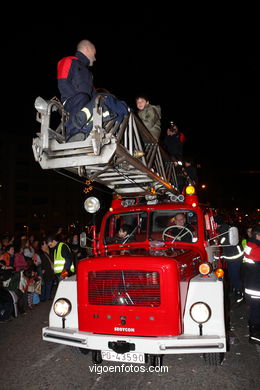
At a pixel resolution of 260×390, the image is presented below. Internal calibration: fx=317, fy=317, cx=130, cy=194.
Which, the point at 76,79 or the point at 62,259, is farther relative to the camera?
the point at 62,259

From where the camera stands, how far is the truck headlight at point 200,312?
11.5 ft

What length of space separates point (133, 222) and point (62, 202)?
6735 centimetres

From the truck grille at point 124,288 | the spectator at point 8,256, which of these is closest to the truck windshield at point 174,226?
the truck grille at point 124,288

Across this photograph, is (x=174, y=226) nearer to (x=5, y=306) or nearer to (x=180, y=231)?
(x=180, y=231)

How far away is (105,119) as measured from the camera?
3656mm

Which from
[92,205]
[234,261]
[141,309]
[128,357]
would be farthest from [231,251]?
[128,357]

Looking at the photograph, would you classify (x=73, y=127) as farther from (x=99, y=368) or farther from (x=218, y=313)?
(x=99, y=368)

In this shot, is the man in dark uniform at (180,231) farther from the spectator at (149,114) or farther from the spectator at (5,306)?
the spectator at (5,306)

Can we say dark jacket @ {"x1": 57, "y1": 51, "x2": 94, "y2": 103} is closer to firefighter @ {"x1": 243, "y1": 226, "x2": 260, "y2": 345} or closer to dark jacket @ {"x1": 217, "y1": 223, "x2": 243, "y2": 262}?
firefighter @ {"x1": 243, "y1": 226, "x2": 260, "y2": 345}

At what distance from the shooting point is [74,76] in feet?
11.8

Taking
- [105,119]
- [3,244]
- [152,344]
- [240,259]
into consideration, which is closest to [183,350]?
[152,344]

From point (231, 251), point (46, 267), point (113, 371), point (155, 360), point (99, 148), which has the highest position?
point (99, 148)

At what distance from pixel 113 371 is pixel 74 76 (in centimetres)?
380

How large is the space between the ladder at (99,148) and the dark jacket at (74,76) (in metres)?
0.29
